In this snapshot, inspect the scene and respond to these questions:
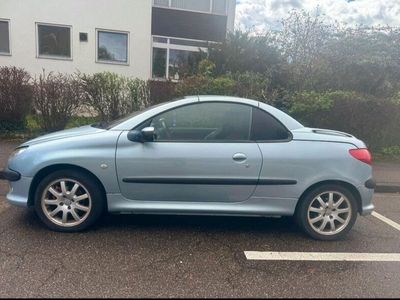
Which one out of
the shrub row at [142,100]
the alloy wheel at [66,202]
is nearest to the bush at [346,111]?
the shrub row at [142,100]

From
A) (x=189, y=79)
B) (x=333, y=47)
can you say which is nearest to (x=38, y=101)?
(x=189, y=79)

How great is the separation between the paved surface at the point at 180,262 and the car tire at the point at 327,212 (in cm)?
12

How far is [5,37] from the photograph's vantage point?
14.0 m

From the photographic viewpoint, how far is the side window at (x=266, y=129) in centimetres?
385

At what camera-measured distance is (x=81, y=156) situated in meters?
3.64

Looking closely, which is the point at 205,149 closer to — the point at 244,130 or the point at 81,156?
the point at 244,130

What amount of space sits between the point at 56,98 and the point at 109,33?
7.72 meters

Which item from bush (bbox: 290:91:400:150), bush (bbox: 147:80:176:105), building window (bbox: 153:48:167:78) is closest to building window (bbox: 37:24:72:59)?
building window (bbox: 153:48:167:78)

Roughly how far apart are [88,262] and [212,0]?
1449 cm

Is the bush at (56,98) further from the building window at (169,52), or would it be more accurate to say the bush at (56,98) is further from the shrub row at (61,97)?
the building window at (169,52)

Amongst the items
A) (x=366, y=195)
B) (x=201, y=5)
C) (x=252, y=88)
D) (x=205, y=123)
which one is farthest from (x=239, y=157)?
Answer: (x=201, y=5)

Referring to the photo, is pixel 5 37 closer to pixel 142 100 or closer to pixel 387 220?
pixel 142 100

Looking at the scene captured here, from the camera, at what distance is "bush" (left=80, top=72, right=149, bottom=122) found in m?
7.96

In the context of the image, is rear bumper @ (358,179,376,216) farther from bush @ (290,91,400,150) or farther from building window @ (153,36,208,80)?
building window @ (153,36,208,80)
